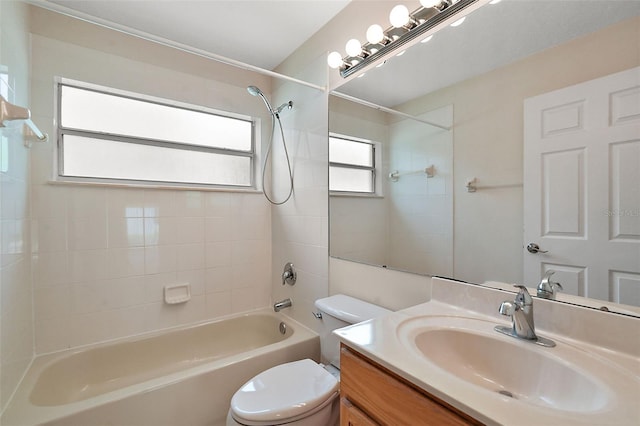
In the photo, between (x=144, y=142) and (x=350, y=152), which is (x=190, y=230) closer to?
(x=144, y=142)

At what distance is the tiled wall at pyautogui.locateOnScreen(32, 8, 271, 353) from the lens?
1.63m

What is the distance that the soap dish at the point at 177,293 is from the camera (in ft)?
6.45

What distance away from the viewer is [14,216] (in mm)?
1310

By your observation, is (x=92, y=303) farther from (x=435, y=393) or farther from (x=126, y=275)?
(x=435, y=393)

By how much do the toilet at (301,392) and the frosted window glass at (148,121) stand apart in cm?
162

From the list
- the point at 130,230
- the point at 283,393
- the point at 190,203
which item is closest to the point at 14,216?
the point at 130,230

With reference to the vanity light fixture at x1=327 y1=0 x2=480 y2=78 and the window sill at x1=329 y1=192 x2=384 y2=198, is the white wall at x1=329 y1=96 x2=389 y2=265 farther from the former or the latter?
the vanity light fixture at x1=327 y1=0 x2=480 y2=78

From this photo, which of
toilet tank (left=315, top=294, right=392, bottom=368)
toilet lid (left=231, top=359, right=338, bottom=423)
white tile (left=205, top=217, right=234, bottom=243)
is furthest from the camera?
white tile (left=205, top=217, right=234, bottom=243)

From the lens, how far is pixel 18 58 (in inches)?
54.1

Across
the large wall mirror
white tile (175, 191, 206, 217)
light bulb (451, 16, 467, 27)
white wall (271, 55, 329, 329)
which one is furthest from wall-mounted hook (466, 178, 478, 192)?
white tile (175, 191, 206, 217)

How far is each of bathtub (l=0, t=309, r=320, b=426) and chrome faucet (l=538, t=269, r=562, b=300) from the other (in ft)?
4.26

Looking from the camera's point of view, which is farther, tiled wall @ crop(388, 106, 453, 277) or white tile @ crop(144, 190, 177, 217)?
white tile @ crop(144, 190, 177, 217)

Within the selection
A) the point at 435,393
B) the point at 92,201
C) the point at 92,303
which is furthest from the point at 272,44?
the point at 435,393

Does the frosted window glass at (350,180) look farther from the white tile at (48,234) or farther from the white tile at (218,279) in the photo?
the white tile at (48,234)
